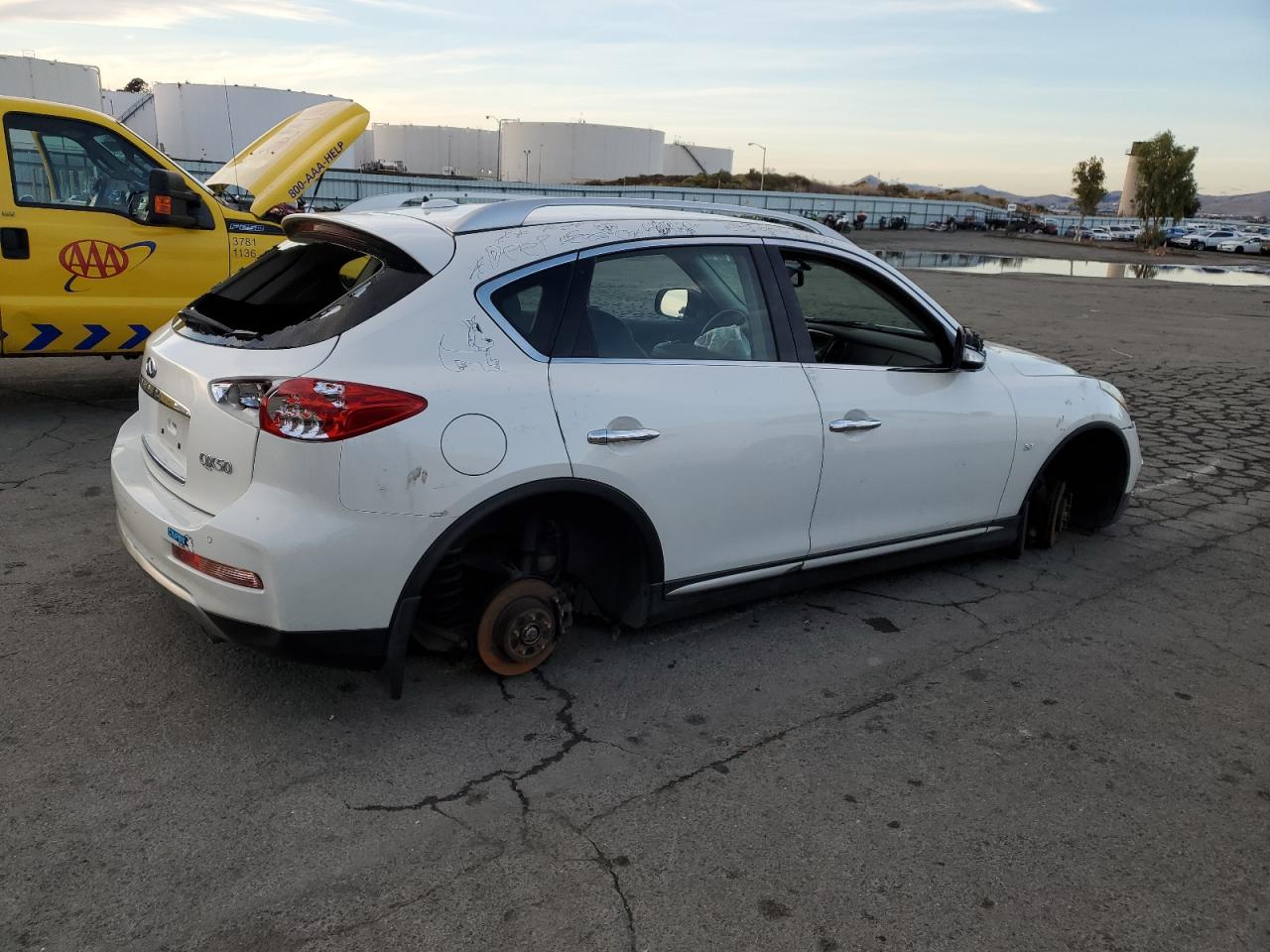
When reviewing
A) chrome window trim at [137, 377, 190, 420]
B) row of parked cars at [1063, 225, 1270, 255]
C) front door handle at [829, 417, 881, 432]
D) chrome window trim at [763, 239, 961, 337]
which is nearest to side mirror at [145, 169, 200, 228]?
chrome window trim at [137, 377, 190, 420]

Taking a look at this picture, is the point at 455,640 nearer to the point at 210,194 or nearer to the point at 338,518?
the point at 338,518

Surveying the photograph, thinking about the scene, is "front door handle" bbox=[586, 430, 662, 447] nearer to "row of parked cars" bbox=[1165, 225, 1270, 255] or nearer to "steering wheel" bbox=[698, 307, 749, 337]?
"steering wheel" bbox=[698, 307, 749, 337]

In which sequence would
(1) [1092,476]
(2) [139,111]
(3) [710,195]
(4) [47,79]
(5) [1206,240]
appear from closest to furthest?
(1) [1092,476] < (3) [710,195] < (4) [47,79] < (5) [1206,240] < (2) [139,111]

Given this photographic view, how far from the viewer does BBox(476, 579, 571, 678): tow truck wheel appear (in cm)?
345

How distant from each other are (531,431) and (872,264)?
1.86 m

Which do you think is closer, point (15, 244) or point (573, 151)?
point (15, 244)

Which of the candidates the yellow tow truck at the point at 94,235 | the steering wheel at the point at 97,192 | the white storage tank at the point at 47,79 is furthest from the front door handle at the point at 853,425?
the white storage tank at the point at 47,79

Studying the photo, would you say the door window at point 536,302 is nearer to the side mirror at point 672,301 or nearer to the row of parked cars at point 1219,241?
the side mirror at point 672,301

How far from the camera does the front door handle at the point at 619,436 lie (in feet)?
10.7

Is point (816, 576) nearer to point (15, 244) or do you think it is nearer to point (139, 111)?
point (15, 244)

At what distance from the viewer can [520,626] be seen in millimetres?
3494

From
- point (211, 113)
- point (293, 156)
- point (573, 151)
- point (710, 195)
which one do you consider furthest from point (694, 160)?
point (293, 156)

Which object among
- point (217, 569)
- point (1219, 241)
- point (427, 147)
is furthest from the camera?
point (427, 147)

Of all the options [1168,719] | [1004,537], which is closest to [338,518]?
[1168,719]
